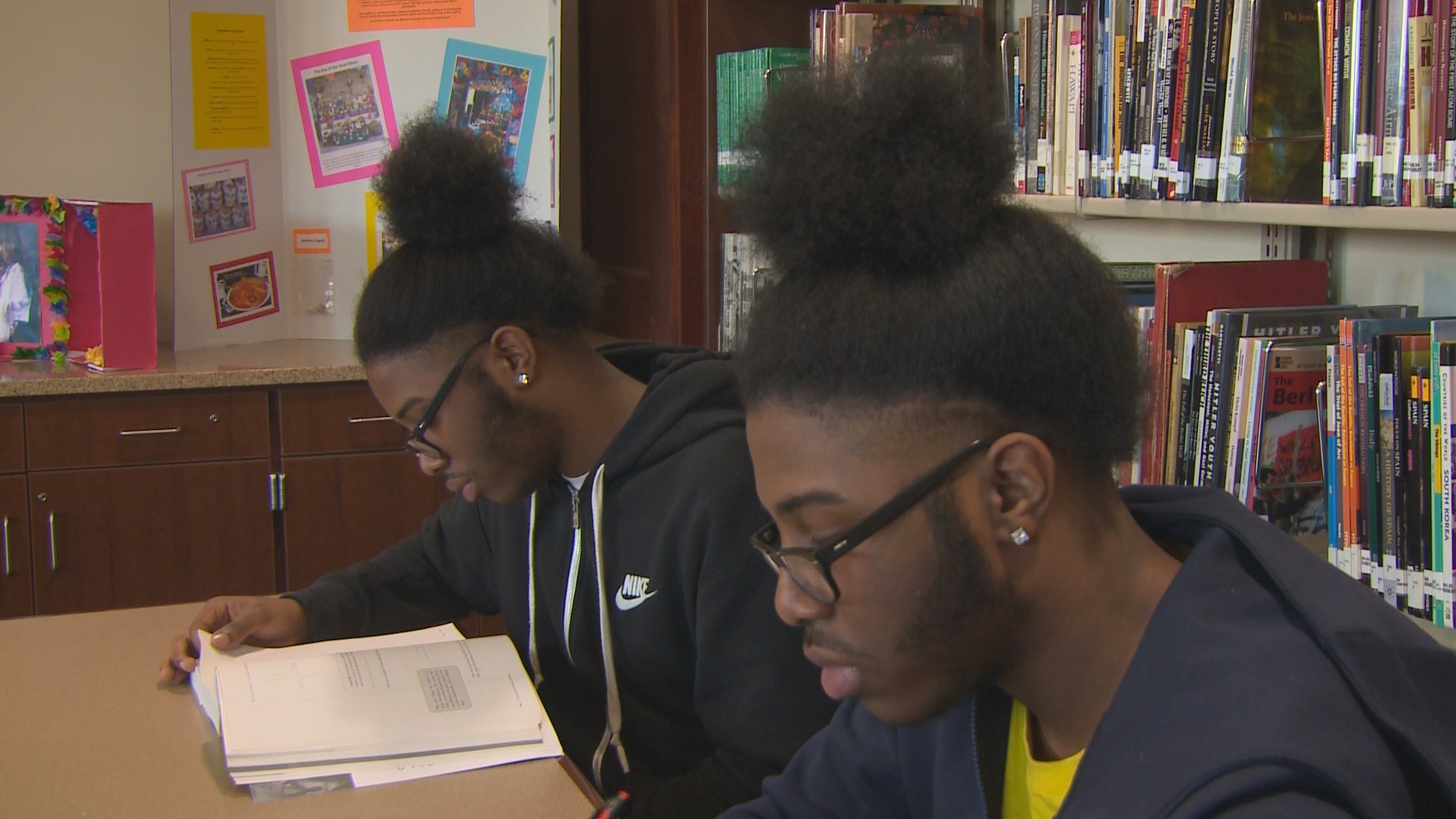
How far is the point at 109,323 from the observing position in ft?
Answer: 9.37

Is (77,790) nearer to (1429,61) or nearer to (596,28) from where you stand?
(1429,61)

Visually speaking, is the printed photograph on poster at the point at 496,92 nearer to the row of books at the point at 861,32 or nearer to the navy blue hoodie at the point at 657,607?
the row of books at the point at 861,32

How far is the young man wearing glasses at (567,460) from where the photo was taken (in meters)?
1.41

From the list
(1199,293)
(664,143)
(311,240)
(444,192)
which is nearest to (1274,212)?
(1199,293)

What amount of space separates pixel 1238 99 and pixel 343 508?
2.18m

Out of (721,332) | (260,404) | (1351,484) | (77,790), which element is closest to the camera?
(77,790)

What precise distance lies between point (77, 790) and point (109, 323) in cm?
192

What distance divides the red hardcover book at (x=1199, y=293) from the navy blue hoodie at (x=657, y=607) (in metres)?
0.59

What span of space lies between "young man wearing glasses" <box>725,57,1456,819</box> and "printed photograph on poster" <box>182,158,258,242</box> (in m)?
2.70

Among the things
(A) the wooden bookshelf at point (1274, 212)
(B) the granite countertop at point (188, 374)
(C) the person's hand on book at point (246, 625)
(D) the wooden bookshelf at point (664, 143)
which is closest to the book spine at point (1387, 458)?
(A) the wooden bookshelf at point (1274, 212)

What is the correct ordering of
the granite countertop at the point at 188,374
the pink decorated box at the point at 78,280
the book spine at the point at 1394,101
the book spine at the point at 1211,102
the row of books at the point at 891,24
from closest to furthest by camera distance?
the book spine at the point at 1394,101, the book spine at the point at 1211,102, the row of books at the point at 891,24, the granite countertop at the point at 188,374, the pink decorated box at the point at 78,280

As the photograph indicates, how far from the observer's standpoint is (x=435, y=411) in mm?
1479

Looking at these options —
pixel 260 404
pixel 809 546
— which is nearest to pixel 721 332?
pixel 260 404

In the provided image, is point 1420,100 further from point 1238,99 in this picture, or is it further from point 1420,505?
point 1420,505
